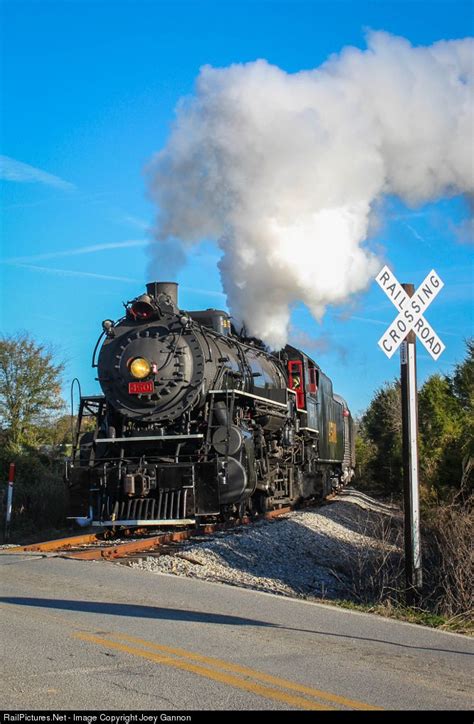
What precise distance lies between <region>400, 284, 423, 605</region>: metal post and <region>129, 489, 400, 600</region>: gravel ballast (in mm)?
1064

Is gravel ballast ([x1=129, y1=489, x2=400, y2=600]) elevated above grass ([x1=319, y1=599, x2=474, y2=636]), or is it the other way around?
gravel ballast ([x1=129, y1=489, x2=400, y2=600])

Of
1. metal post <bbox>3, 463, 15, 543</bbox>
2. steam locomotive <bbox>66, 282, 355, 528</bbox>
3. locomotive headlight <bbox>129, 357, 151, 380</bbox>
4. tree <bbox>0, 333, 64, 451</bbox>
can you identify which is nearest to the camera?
steam locomotive <bbox>66, 282, 355, 528</bbox>

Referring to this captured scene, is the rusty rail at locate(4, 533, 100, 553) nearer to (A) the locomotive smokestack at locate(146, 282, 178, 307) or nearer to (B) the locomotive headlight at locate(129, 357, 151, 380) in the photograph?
(B) the locomotive headlight at locate(129, 357, 151, 380)

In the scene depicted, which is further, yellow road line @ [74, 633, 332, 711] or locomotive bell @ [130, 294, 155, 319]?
locomotive bell @ [130, 294, 155, 319]

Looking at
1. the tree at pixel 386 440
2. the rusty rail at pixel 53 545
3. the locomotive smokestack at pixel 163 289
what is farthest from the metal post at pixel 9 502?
the tree at pixel 386 440

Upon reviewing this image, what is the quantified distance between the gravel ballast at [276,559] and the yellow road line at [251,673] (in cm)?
319

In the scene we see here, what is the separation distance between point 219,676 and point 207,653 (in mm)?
599

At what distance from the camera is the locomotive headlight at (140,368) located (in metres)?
12.7

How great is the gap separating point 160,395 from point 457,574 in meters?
5.94

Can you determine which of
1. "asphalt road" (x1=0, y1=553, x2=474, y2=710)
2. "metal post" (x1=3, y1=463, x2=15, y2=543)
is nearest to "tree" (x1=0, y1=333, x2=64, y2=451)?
"metal post" (x1=3, y1=463, x2=15, y2=543)

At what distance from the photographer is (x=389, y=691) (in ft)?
15.5

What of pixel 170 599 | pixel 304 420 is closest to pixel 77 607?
pixel 170 599

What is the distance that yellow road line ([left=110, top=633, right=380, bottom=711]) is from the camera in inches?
177

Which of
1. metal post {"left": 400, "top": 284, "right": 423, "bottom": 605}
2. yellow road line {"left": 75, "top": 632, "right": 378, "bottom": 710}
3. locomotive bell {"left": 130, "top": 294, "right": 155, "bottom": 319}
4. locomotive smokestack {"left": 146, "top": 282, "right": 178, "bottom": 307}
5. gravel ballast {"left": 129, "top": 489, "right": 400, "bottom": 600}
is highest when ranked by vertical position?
locomotive smokestack {"left": 146, "top": 282, "right": 178, "bottom": 307}
